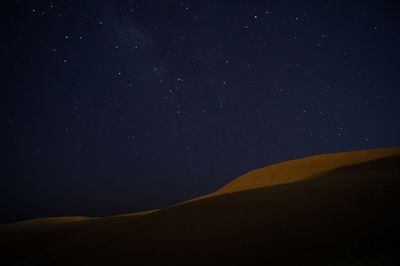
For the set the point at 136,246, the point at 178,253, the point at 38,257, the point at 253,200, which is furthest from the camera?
the point at 253,200

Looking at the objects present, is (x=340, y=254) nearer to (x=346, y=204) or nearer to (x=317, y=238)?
(x=317, y=238)

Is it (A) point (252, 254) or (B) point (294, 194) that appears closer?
(A) point (252, 254)

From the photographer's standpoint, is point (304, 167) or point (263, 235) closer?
point (263, 235)

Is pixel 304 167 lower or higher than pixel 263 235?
lower

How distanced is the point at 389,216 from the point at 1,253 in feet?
27.0


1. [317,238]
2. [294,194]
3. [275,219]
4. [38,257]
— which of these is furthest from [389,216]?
[38,257]

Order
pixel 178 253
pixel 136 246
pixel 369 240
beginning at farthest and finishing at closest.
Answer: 1. pixel 136 246
2. pixel 178 253
3. pixel 369 240

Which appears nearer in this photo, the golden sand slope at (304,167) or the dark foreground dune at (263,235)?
the dark foreground dune at (263,235)

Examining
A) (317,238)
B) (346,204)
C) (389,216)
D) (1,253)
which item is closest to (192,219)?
(317,238)

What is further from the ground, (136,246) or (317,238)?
(136,246)

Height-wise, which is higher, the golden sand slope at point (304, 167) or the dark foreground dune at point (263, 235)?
the dark foreground dune at point (263, 235)

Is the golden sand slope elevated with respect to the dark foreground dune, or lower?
lower

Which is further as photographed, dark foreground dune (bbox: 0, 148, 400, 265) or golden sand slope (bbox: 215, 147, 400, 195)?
golden sand slope (bbox: 215, 147, 400, 195)

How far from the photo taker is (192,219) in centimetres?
521
